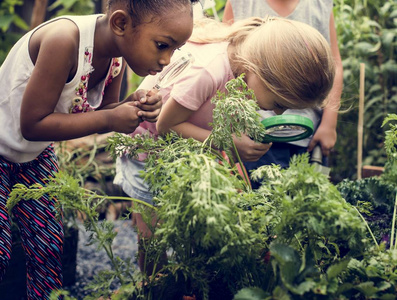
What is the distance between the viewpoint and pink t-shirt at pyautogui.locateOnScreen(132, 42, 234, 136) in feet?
5.87

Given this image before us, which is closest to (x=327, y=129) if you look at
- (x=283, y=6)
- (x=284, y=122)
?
(x=283, y=6)

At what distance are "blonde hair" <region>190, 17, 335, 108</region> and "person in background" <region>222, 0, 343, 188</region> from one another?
56 cm

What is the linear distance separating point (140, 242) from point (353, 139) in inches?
107

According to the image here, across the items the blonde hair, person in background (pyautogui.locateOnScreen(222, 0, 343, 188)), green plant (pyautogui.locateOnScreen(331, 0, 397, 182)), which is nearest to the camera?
the blonde hair

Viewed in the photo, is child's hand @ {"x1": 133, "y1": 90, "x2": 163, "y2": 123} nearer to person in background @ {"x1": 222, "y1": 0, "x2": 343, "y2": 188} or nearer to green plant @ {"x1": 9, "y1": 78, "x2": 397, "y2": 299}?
green plant @ {"x1": 9, "y1": 78, "x2": 397, "y2": 299}

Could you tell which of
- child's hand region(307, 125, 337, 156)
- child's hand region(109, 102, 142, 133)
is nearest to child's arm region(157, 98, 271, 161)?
child's hand region(109, 102, 142, 133)

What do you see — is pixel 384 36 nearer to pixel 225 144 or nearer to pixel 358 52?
pixel 358 52

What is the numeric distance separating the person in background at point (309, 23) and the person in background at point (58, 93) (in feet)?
2.98

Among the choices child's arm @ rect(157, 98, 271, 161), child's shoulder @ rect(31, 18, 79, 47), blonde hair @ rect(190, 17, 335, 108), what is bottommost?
child's arm @ rect(157, 98, 271, 161)

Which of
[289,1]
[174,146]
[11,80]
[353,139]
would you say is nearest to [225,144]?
[174,146]

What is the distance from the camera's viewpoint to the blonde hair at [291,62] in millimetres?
1682

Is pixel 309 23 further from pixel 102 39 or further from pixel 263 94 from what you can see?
pixel 102 39

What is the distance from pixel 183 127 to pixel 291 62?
470mm

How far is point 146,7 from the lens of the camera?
4.85 feet
